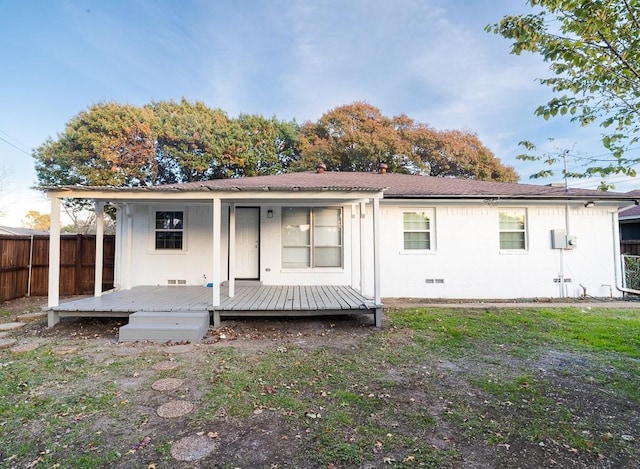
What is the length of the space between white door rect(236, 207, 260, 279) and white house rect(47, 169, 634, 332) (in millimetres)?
28

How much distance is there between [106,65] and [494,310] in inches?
677

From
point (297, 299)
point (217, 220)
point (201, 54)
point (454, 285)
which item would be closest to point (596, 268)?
point (454, 285)

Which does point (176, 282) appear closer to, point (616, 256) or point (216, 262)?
point (216, 262)

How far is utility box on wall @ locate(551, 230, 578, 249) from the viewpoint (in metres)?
9.13

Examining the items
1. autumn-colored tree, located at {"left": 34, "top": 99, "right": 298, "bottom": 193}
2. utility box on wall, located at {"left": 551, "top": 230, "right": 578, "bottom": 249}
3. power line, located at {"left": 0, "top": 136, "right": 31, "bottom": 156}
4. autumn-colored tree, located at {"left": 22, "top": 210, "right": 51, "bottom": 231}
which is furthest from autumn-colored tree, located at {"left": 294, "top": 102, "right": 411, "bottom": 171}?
autumn-colored tree, located at {"left": 22, "top": 210, "right": 51, "bottom": 231}

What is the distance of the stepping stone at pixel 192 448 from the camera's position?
2.43 meters

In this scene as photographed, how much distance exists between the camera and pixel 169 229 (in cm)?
905

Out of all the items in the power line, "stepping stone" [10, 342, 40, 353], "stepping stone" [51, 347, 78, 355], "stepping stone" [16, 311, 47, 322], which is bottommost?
"stepping stone" [51, 347, 78, 355]

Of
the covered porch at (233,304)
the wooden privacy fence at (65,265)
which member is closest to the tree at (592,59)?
the covered porch at (233,304)

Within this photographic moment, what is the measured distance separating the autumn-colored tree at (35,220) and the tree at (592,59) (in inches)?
1354

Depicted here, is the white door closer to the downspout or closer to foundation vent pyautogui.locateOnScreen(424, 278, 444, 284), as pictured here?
foundation vent pyautogui.locateOnScreen(424, 278, 444, 284)

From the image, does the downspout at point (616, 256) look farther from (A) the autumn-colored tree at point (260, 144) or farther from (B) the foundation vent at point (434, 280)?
(A) the autumn-colored tree at point (260, 144)

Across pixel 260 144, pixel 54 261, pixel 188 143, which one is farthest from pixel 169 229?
pixel 260 144

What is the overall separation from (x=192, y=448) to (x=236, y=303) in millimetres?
3942
